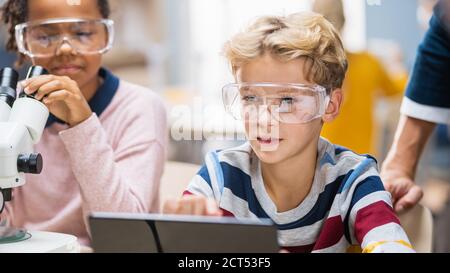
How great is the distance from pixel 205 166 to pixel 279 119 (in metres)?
0.18

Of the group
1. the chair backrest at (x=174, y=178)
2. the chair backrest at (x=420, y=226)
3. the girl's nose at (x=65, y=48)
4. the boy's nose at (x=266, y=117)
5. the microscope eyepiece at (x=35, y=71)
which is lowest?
the chair backrest at (x=420, y=226)

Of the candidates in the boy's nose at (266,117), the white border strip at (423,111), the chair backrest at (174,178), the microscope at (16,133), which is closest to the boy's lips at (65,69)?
the microscope at (16,133)

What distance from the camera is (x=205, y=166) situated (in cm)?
112

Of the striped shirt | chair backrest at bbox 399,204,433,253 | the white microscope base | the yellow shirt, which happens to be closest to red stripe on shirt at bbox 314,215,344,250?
the striped shirt

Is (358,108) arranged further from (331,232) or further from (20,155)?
(20,155)

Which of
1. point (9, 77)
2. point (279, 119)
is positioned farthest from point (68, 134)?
point (279, 119)

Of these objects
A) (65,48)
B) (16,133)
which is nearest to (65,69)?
(65,48)

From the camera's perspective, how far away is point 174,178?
4.40 ft

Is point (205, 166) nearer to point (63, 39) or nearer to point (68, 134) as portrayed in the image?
point (68, 134)

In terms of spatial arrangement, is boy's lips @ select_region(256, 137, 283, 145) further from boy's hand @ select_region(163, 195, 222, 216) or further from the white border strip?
the white border strip

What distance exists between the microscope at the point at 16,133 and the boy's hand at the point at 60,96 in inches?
0.9

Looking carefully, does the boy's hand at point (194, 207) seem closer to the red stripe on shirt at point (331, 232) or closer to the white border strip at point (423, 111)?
the red stripe on shirt at point (331, 232)

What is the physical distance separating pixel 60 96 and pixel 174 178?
1.10ft

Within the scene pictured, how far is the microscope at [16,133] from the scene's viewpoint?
3.15 feet
